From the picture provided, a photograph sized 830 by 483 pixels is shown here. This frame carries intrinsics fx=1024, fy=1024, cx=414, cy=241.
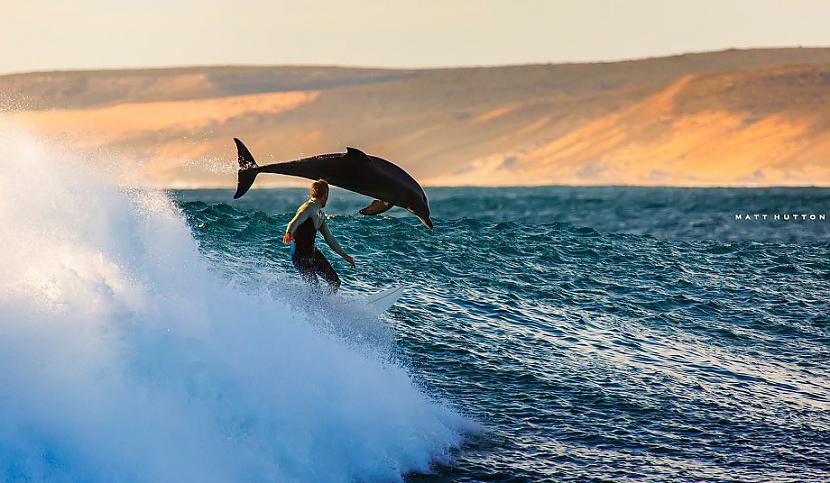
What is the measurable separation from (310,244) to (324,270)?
546mm

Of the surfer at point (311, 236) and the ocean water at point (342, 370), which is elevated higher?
the surfer at point (311, 236)

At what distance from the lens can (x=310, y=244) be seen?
1638cm

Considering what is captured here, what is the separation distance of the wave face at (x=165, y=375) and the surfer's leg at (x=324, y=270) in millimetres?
1738

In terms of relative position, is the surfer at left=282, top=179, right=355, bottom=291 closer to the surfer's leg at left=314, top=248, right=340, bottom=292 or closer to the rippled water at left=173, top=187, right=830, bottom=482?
the surfer's leg at left=314, top=248, right=340, bottom=292

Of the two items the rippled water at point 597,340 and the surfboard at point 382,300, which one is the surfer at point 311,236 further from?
the rippled water at point 597,340

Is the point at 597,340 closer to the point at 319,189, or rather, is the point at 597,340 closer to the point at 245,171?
the point at 319,189

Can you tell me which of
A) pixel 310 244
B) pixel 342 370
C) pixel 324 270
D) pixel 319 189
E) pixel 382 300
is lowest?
pixel 342 370

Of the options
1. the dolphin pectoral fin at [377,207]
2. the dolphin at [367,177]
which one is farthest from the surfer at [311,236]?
the dolphin pectoral fin at [377,207]

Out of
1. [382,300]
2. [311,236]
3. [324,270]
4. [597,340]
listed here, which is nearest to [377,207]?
[311,236]

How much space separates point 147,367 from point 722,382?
966cm

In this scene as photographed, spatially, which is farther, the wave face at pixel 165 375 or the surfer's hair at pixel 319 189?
the surfer's hair at pixel 319 189

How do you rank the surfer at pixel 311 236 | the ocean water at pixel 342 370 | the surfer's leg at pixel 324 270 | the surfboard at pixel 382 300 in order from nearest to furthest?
1. the ocean water at pixel 342 370
2. the surfer at pixel 311 236
3. the surfer's leg at pixel 324 270
4. the surfboard at pixel 382 300

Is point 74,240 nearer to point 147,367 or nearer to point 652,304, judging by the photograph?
point 147,367

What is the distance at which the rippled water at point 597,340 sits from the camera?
12891 millimetres
